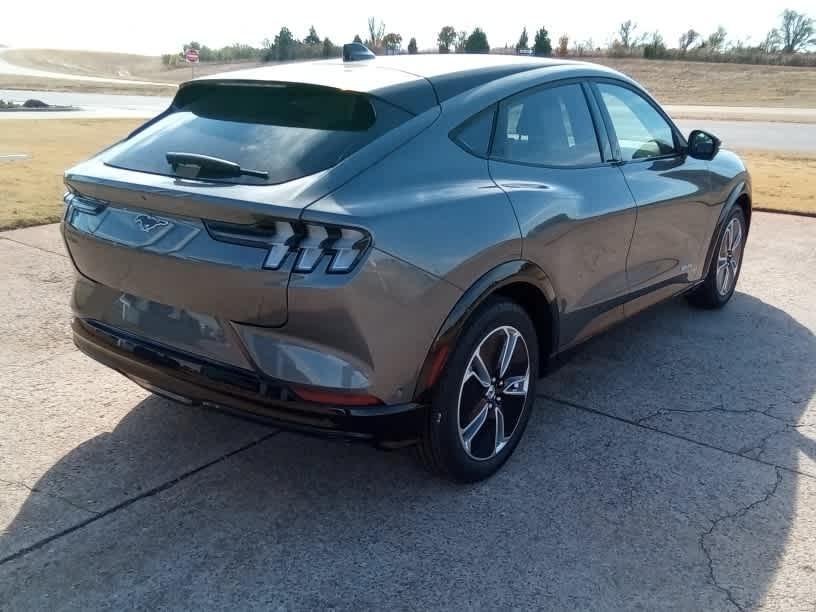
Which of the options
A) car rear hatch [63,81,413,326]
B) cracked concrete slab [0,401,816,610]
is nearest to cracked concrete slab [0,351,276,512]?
cracked concrete slab [0,401,816,610]

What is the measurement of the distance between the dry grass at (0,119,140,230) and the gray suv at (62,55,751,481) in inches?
201

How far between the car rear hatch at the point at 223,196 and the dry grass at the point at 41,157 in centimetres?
498

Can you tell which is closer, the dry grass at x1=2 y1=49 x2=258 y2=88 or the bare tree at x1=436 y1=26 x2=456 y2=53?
the bare tree at x1=436 y1=26 x2=456 y2=53

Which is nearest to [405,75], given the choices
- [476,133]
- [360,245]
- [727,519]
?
[476,133]

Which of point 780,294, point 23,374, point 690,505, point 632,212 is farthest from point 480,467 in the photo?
point 780,294

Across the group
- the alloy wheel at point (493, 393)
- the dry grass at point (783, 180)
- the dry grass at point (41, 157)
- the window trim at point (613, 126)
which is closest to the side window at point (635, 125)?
the window trim at point (613, 126)

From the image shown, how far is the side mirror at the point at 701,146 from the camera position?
193 inches

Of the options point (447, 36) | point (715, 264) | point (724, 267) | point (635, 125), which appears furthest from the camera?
point (447, 36)

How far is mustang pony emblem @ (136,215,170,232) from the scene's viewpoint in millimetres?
2914

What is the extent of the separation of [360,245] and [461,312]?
1.86 ft

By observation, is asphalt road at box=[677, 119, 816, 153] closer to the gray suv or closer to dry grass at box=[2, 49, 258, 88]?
the gray suv

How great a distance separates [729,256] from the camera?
581cm

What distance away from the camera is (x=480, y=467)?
336 centimetres

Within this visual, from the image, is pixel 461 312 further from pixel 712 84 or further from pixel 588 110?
pixel 712 84
